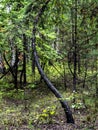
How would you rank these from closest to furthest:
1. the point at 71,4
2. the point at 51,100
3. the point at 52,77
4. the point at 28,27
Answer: the point at 28,27 < the point at 71,4 < the point at 51,100 < the point at 52,77

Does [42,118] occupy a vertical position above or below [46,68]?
above

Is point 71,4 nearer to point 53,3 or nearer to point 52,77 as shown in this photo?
point 53,3

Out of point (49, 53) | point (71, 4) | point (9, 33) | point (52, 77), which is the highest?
point (71, 4)

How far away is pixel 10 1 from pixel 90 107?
7232mm

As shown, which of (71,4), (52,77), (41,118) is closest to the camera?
(41,118)

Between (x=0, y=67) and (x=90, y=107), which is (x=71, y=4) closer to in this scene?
(x=90, y=107)

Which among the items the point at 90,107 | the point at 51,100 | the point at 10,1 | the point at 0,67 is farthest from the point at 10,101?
the point at 0,67

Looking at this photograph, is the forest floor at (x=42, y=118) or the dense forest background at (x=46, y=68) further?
the dense forest background at (x=46, y=68)

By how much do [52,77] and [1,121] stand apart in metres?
9.56

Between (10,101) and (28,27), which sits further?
(10,101)

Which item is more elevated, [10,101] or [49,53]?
[49,53]

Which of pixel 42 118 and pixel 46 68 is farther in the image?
pixel 46 68

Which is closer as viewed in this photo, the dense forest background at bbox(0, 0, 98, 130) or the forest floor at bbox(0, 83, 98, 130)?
the forest floor at bbox(0, 83, 98, 130)

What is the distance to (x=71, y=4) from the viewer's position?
36.7ft
